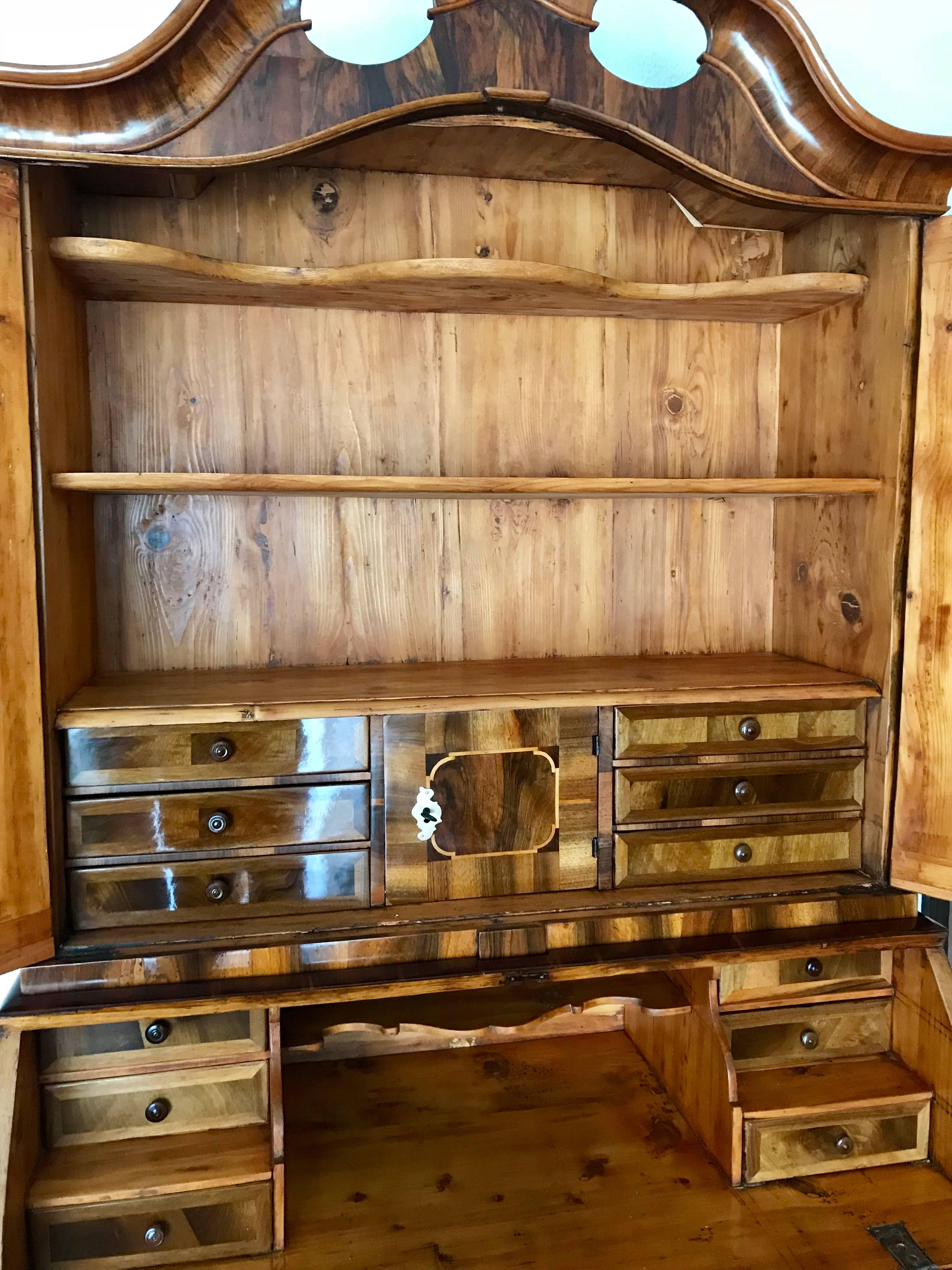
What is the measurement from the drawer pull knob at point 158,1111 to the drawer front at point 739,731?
972mm

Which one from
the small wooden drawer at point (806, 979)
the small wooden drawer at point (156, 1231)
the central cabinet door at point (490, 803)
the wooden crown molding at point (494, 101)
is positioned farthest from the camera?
the small wooden drawer at point (806, 979)

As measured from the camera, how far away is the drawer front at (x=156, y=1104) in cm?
147

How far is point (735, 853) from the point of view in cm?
167

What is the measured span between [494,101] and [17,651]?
1.13m

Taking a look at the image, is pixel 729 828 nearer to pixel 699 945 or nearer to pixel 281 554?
pixel 699 945

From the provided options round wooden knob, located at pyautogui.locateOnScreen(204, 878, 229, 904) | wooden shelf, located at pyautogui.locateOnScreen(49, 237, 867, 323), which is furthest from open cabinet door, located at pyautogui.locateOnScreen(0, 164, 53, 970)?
round wooden knob, located at pyautogui.locateOnScreen(204, 878, 229, 904)

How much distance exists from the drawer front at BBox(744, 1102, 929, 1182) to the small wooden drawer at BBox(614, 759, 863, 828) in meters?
0.56

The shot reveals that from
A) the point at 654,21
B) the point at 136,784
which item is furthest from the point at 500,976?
the point at 654,21

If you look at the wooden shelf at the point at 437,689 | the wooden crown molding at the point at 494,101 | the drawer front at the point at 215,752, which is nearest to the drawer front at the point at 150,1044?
the drawer front at the point at 215,752

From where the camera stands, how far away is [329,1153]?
173cm

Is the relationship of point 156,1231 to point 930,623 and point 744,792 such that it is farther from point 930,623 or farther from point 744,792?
point 930,623

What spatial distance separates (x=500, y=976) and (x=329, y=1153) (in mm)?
585

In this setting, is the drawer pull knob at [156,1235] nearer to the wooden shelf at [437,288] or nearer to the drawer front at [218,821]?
the drawer front at [218,821]

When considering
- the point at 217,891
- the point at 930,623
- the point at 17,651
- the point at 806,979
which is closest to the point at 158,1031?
the point at 217,891
